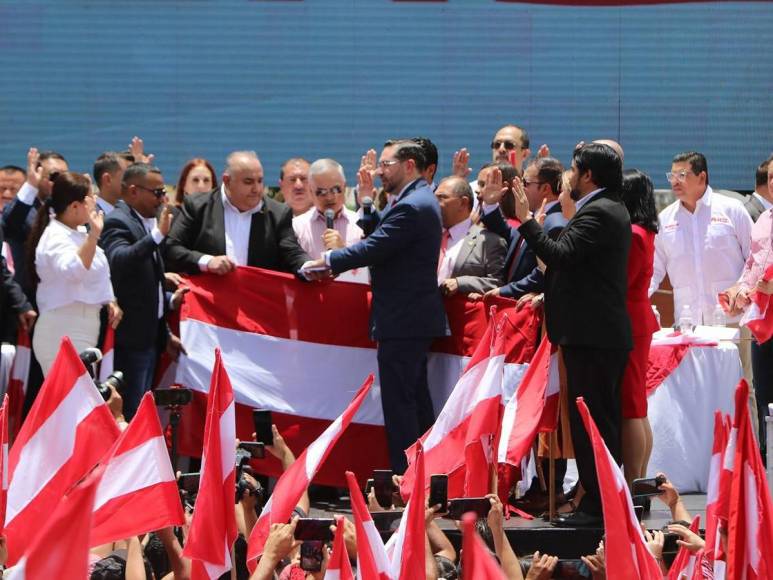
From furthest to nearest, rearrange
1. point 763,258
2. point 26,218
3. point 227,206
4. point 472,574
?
point 26,218, point 227,206, point 763,258, point 472,574

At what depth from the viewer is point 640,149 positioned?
12.0 metres

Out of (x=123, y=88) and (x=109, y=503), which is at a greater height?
(x=123, y=88)

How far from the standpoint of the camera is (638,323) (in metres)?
7.18

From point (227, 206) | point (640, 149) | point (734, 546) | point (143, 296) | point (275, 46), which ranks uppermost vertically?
point (275, 46)

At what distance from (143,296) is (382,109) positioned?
4161mm

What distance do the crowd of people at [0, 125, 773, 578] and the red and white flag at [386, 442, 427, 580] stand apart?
8.40 feet

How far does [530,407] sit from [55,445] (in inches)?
101

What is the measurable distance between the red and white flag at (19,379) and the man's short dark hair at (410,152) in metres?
2.50

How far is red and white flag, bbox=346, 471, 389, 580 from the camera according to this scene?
4289mm

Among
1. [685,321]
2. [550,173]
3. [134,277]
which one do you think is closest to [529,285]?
[550,173]

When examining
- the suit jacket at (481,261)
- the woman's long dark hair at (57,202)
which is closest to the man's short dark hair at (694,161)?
the suit jacket at (481,261)

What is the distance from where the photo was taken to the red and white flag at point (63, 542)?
327 centimetres

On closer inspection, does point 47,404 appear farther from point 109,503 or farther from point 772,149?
point 772,149

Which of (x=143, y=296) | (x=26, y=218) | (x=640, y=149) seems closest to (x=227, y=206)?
(x=143, y=296)
